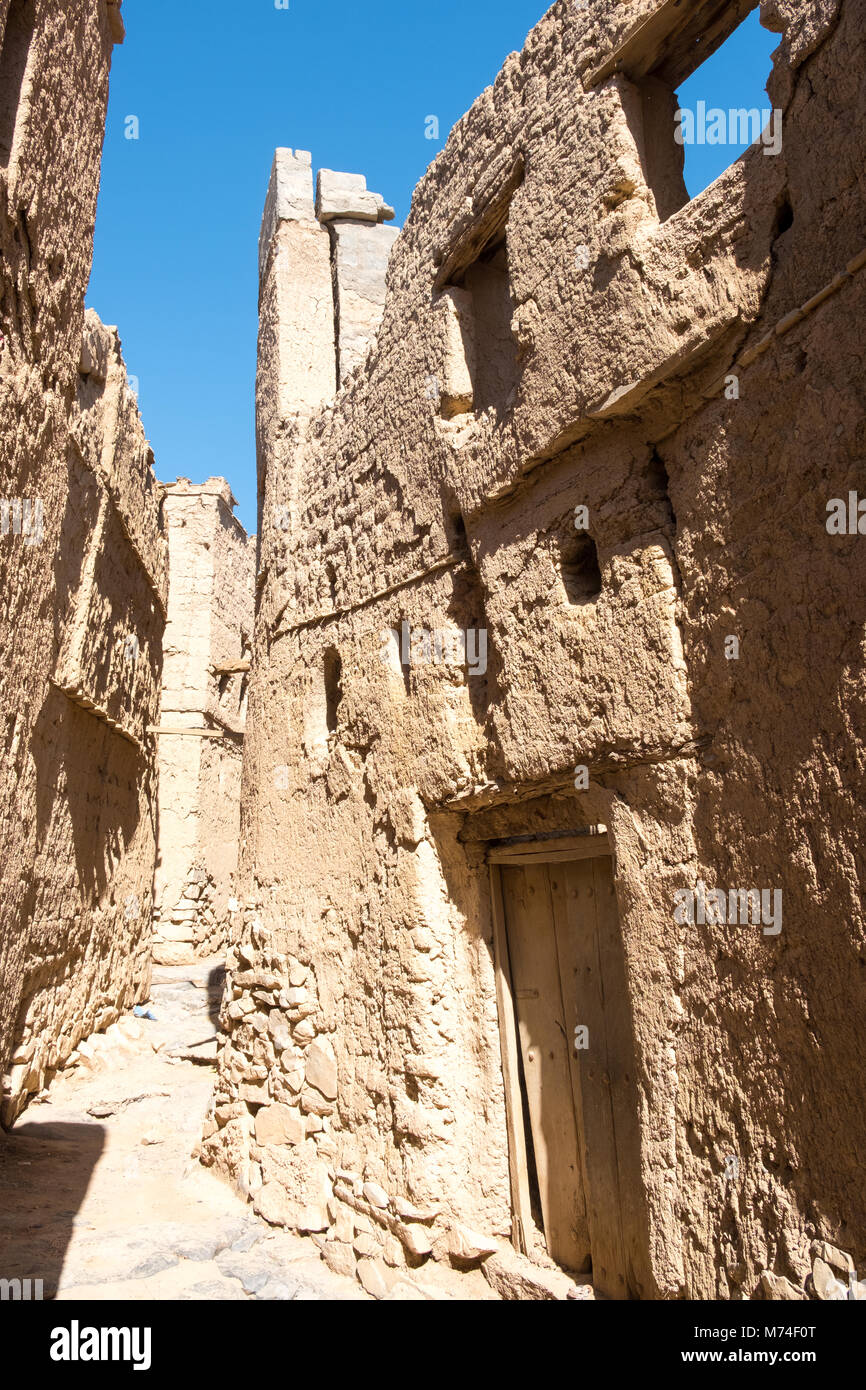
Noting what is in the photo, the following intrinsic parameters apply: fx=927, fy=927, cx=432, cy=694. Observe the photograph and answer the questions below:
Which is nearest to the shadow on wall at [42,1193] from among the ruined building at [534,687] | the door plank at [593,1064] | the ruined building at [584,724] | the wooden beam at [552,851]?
the ruined building at [534,687]

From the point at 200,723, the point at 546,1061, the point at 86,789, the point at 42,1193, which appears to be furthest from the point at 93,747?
the point at 200,723

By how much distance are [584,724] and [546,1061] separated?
157 cm

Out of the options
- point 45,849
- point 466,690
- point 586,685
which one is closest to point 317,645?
point 466,690

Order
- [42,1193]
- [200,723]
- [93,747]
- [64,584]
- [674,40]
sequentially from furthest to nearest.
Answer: [200,723] < [93,747] < [64,584] < [42,1193] < [674,40]

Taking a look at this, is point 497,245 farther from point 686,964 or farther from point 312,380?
point 686,964

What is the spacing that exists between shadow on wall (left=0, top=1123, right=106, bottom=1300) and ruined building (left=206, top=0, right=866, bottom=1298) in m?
0.76

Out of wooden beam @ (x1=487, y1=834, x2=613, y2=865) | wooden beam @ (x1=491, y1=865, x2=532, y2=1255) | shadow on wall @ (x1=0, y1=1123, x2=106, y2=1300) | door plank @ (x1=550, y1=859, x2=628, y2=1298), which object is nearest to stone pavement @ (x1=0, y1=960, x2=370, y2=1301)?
shadow on wall @ (x1=0, y1=1123, x2=106, y2=1300)

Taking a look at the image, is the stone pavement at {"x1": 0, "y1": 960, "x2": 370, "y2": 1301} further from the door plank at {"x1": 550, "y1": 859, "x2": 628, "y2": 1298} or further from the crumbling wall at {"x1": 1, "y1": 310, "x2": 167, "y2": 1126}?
the door plank at {"x1": 550, "y1": 859, "x2": 628, "y2": 1298}

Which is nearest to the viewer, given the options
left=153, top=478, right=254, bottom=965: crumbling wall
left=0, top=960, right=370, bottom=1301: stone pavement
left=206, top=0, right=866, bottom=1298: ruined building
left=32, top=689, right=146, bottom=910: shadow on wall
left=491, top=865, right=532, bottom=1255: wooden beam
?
left=206, top=0, right=866, bottom=1298: ruined building

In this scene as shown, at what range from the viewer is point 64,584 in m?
5.36

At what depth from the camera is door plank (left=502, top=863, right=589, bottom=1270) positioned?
3840mm

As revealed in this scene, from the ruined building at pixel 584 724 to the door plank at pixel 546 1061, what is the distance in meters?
0.02

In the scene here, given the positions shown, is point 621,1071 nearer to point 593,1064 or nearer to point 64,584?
point 593,1064

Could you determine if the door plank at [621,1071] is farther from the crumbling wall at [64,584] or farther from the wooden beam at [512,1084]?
the crumbling wall at [64,584]
